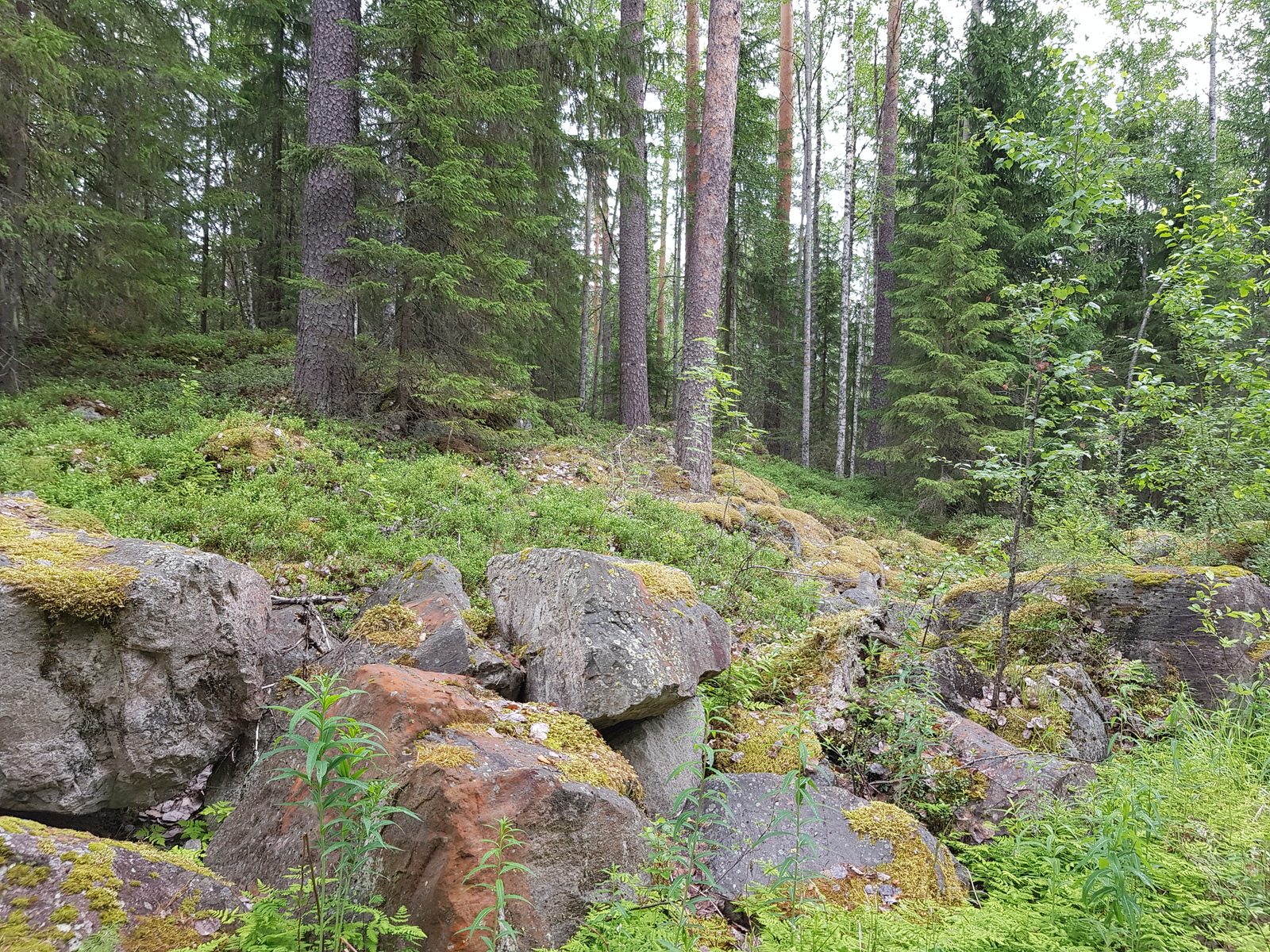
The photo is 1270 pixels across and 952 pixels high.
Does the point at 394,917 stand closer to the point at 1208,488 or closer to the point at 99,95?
the point at 1208,488

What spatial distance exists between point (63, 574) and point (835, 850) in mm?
3700

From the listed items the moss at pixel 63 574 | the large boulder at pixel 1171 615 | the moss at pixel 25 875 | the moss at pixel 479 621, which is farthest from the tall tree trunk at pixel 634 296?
the moss at pixel 25 875

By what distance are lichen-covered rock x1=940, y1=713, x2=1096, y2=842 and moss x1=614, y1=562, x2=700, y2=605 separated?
176 cm

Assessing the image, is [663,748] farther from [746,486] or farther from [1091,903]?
[746,486]

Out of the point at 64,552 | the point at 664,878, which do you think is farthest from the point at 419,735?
the point at 64,552

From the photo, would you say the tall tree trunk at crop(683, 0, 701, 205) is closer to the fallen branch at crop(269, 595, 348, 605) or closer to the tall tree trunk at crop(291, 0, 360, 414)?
the tall tree trunk at crop(291, 0, 360, 414)

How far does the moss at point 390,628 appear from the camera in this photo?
3.41 metres

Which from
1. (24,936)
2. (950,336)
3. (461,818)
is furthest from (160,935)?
(950,336)

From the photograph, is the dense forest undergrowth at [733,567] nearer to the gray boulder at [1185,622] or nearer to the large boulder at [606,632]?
the gray boulder at [1185,622]

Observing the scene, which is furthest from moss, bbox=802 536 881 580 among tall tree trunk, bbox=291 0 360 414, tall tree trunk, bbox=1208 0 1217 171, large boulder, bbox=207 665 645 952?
tall tree trunk, bbox=1208 0 1217 171

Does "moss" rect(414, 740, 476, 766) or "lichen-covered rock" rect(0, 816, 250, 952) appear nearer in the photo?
"lichen-covered rock" rect(0, 816, 250, 952)

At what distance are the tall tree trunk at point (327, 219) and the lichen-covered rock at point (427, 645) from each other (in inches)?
219

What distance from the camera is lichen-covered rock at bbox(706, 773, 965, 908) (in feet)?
8.39

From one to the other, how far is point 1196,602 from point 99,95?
14.5 meters
